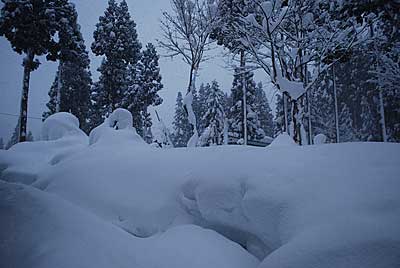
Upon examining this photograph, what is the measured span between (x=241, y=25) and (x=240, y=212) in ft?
31.0

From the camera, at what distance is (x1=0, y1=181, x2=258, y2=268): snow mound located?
1.76 meters

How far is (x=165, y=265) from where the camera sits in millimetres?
1819

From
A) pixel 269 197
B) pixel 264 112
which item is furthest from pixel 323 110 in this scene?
pixel 269 197

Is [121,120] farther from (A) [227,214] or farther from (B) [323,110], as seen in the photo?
(B) [323,110]

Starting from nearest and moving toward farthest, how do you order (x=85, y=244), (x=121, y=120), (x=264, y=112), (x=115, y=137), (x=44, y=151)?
(x=85, y=244), (x=115, y=137), (x=44, y=151), (x=121, y=120), (x=264, y=112)

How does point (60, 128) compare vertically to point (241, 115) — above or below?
below

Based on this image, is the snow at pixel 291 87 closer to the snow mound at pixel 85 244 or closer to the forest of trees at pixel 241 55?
the forest of trees at pixel 241 55

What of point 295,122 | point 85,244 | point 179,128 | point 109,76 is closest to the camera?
point 85,244

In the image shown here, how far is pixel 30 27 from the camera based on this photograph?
834 centimetres

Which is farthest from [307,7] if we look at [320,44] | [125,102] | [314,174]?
[125,102]

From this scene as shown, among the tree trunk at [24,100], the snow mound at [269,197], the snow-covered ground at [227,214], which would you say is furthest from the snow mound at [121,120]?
the tree trunk at [24,100]

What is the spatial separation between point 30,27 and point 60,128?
414 centimetres

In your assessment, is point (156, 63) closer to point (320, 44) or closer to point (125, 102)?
point (125, 102)

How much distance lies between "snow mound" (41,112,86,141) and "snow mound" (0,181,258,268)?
15.3 ft
